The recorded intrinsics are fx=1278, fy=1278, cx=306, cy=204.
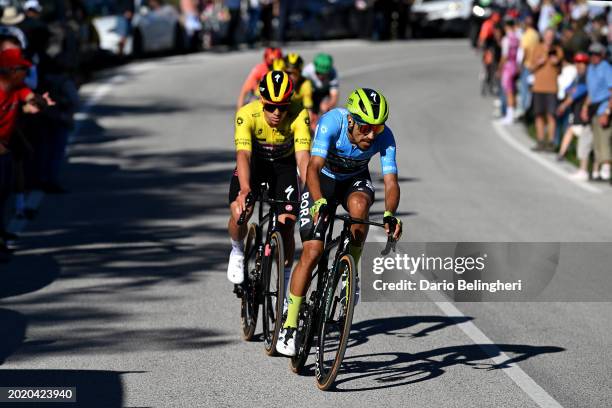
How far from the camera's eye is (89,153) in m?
19.4

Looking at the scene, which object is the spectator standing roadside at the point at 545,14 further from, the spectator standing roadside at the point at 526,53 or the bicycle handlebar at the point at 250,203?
the bicycle handlebar at the point at 250,203

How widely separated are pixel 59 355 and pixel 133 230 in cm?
503

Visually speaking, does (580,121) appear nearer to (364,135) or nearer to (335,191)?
(335,191)

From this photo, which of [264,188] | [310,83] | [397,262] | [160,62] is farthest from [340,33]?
[264,188]

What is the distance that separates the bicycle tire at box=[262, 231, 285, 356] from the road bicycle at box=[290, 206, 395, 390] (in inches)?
9.7

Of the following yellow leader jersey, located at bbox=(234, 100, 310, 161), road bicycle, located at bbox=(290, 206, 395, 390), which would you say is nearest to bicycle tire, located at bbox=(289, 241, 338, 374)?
road bicycle, located at bbox=(290, 206, 395, 390)

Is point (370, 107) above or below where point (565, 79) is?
above

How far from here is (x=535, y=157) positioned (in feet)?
68.7

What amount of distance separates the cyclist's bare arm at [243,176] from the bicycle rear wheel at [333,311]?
0.95 meters

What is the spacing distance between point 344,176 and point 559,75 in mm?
12759

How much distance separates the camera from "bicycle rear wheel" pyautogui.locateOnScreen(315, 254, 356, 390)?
795cm

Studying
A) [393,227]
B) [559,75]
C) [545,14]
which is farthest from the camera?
[545,14]

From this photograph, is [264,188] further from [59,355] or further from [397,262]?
[397,262]

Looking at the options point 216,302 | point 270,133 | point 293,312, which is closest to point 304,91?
point 216,302
